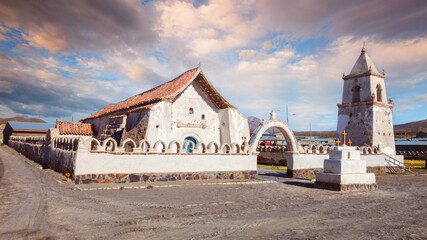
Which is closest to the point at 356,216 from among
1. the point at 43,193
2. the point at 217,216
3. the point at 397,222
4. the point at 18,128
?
the point at 397,222

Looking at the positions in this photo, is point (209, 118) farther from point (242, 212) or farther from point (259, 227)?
point (259, 227)

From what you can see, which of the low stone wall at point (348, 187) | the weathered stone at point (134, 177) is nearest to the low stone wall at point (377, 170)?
the low stone wall at point (348, 187)

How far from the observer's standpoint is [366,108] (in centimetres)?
2848

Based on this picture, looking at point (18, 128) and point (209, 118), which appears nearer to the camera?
point (209, 118)

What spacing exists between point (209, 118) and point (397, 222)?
51.0 feet

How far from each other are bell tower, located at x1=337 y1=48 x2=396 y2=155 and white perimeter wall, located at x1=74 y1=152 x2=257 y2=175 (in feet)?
59.3

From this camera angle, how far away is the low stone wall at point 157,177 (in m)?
11.7

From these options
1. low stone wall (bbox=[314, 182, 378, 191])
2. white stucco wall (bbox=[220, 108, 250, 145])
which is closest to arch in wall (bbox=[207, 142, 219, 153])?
white stucco wall (bbox=[220, 108, 250, 145])

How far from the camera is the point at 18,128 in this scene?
49406 millimetres

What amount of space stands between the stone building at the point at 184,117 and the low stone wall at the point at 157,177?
4424 mm

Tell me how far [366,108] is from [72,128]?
28.8 meters

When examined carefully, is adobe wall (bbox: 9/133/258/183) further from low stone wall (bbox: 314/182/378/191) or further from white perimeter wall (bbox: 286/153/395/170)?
low stone wall (bbox: 314/182/378/191)

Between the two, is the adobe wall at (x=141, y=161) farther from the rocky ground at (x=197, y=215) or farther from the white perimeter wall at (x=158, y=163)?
the rocky ground at (x=197, y=215)

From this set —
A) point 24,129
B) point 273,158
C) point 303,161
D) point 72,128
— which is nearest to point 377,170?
point 303,161
